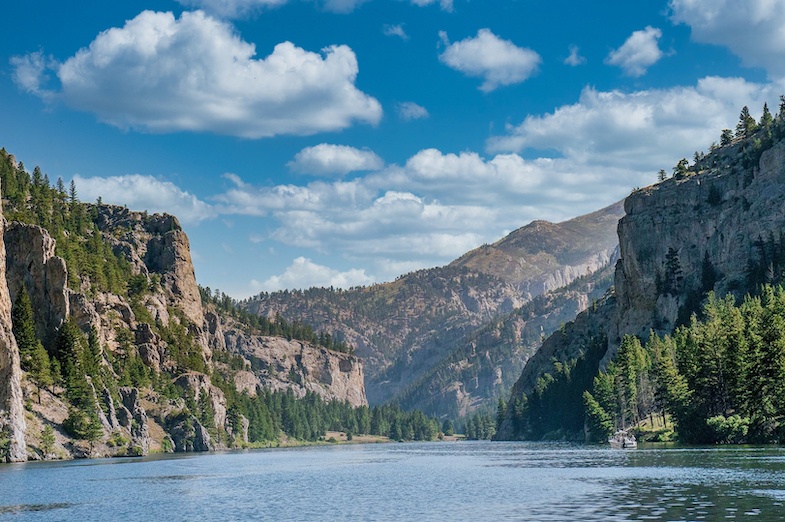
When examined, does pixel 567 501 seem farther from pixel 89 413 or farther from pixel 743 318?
pixel 89 413

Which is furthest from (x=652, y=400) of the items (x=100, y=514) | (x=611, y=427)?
(x=100, y=514)

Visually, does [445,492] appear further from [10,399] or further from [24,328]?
[24,328]

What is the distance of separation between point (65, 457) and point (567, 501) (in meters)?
120

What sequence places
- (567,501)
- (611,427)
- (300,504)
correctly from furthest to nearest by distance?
(611,427) < (300,504) < (567,501)

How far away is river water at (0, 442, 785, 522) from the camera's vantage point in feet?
194

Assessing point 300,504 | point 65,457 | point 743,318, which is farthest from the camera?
point 65,457

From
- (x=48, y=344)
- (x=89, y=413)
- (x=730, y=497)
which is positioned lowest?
(x=730, y=497)

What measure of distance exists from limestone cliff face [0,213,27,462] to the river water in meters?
28.3

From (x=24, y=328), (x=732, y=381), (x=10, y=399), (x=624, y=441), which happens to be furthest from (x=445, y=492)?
(x=24, y=328)

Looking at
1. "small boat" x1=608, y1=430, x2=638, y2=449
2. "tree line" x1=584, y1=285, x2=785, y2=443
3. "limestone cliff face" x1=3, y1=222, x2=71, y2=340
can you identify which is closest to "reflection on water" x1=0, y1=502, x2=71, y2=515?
"tree line" x1=584, y1=285, x2=785, y2=443

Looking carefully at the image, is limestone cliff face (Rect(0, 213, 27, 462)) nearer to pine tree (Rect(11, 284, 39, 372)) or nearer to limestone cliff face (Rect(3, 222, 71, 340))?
pine tree (Rect(11, 284, 39, 372))

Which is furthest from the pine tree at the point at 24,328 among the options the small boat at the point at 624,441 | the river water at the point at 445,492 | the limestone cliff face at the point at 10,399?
the small boat at the point at 624,441

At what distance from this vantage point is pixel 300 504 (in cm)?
7169

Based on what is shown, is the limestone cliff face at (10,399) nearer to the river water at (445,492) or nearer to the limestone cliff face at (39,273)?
the river water at (445,492)
